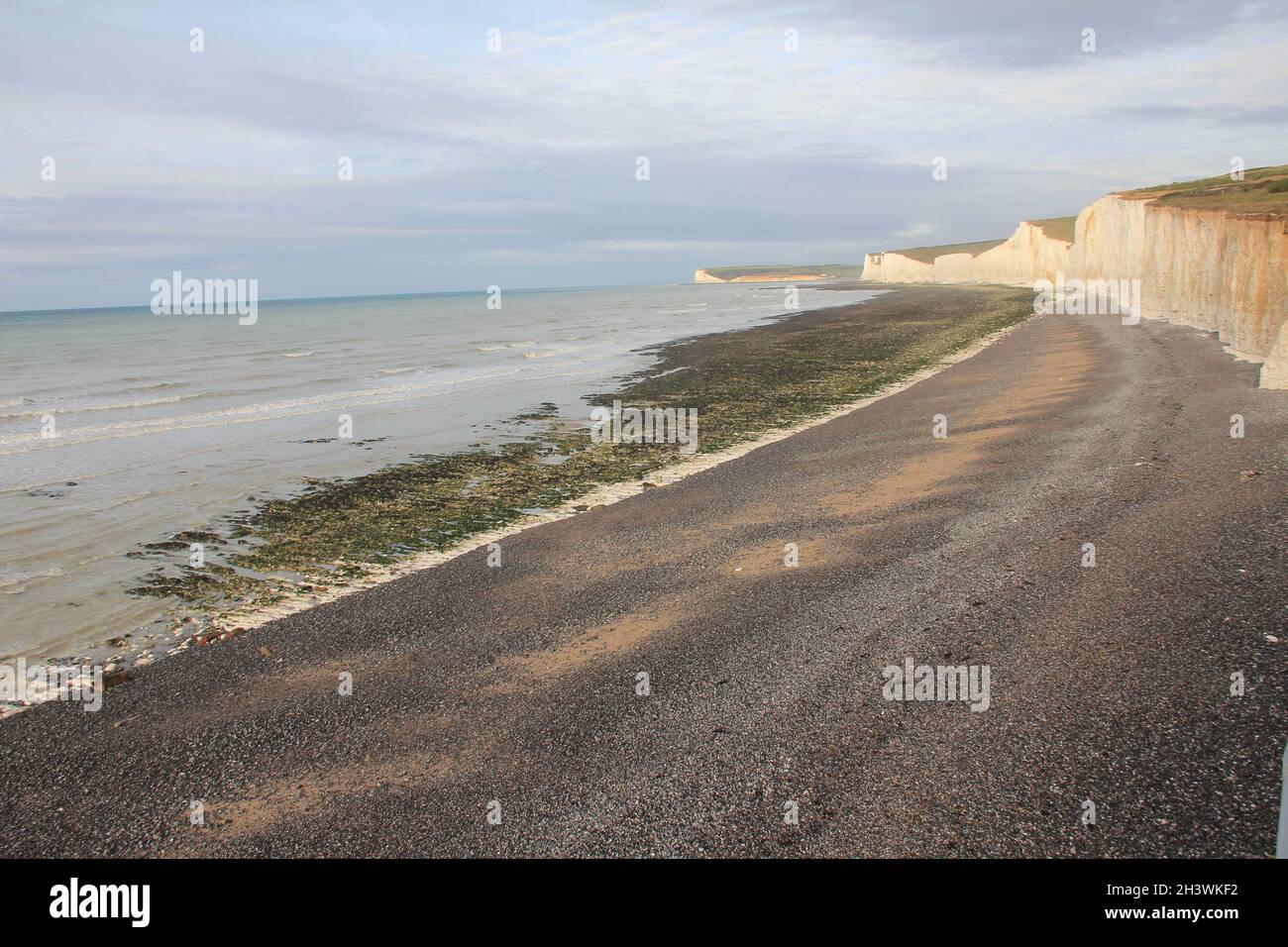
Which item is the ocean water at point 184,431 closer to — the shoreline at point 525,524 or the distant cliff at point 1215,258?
the shoreline at point 525,524

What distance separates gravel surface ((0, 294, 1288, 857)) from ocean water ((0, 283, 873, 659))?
14.1 ft

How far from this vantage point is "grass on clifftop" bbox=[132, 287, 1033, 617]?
44.8ft

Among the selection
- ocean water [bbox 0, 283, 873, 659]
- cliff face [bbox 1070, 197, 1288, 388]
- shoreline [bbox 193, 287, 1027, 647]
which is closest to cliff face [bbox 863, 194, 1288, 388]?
cliff face [bbox 1070, 197, 1288, 388]

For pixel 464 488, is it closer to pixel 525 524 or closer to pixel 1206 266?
pixel 525 524

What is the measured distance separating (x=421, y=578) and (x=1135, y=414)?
1793 cm

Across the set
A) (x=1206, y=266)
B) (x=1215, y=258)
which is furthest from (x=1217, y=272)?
(x=1206, y=266)

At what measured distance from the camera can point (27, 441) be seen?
27141mm

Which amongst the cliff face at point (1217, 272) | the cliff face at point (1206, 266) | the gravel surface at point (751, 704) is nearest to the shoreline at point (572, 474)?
the gravel surface at point (751, 704)

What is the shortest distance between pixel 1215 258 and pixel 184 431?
4169cm

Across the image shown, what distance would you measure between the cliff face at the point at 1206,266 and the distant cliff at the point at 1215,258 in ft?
0.11

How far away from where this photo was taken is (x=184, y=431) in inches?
1131
